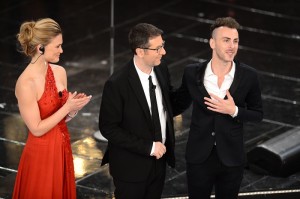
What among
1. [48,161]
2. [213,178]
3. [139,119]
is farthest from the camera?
[213,178]

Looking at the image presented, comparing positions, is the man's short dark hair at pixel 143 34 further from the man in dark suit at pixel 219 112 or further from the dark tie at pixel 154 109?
the man in dark suit at pixel 219 112

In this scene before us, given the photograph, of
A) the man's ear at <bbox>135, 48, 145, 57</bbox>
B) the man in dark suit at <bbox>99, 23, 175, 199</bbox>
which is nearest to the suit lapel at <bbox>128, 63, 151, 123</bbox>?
the man in dark suit at <bbox>99, 23, 175, 199</bbox>

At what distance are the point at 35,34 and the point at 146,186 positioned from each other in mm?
1367

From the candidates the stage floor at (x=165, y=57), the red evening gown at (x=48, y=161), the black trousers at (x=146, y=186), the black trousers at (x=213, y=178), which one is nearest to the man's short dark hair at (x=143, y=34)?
the red evening gown at (x=48, y=161)

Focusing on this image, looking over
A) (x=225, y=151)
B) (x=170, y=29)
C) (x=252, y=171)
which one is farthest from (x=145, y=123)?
(x=170, y=29)

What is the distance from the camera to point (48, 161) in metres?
6.08

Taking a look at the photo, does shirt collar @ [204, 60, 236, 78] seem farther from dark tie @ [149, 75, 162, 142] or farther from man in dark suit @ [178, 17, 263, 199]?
dark tie @ [149, 75, 162, 142]

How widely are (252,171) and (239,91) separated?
7.46 ft

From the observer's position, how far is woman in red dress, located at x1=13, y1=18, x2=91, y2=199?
5.84 meters

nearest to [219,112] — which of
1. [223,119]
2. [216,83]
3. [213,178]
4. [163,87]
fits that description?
[223,119]

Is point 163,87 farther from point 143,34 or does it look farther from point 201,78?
point 143,34

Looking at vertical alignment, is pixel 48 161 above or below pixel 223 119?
below

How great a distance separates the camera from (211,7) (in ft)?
42.3

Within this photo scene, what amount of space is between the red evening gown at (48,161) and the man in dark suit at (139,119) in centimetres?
34
